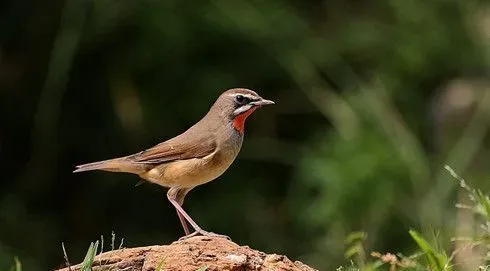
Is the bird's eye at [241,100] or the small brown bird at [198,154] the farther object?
the bird's eye at [241,100]

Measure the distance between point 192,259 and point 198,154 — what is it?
4.37 ft

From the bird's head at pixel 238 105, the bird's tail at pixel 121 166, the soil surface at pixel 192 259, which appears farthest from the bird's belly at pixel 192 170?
the soil surface at pixel 192 259

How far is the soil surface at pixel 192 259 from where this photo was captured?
3443mm

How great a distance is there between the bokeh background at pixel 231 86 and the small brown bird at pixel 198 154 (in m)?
3.03

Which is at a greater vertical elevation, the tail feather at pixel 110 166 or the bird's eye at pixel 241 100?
the bird's eye at pixel 241 100

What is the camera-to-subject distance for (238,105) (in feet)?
16.3

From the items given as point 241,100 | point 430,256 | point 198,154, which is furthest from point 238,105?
point 430,256

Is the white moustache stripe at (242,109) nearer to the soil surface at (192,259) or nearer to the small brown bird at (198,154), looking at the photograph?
the small brown bird at (198,154)

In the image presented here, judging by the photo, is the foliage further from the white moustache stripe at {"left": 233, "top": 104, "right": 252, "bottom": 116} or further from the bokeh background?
the bokeh background

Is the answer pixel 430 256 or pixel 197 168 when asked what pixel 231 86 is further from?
pixel 430 256

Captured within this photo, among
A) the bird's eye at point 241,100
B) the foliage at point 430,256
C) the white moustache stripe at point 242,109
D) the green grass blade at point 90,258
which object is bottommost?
the green grass blade at point 90,258

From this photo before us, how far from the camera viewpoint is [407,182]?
7875 millimetres

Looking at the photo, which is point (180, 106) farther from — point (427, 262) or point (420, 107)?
point (427, 262)

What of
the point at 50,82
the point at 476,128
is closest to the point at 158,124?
the point at 50,82
